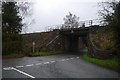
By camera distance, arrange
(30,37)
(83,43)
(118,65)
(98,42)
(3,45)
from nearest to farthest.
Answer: (118,65), (3,45), (98,42), (30,37), (83,43)

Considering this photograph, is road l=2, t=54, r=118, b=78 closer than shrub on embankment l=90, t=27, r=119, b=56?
Yes

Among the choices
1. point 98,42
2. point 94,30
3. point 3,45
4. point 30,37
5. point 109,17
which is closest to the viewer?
point 109,17

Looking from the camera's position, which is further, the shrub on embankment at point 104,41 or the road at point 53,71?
the shrub on embankment at point 104,41

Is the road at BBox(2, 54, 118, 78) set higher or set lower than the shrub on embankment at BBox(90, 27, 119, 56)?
lower

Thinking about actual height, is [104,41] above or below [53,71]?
above

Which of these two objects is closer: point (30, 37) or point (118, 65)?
point (118, 65)

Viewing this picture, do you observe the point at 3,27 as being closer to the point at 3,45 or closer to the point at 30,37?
the point at 3,45

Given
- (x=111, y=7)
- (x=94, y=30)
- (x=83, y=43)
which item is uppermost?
(x=111, y=7)

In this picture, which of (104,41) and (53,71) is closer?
(53,71)

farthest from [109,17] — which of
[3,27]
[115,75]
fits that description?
[3,27]

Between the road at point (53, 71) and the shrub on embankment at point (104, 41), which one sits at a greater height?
the shrub on embankment at point (104, 41)

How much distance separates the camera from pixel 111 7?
20266mm

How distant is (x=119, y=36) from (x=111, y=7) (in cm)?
301

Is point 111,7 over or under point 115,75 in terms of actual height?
over
